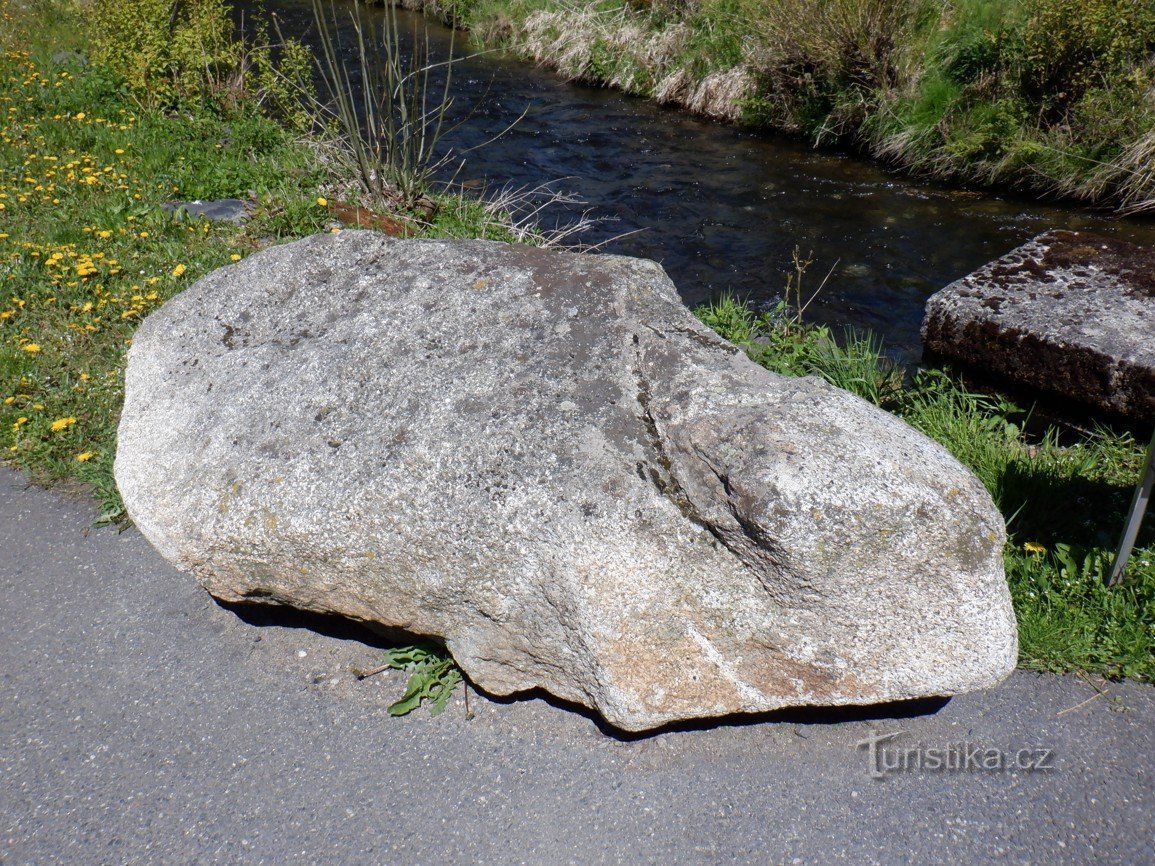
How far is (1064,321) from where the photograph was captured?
4.30 meters

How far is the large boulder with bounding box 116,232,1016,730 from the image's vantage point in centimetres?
265

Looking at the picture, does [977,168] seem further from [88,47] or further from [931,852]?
[88,47]

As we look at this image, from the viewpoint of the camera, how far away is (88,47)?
11117 millimetres

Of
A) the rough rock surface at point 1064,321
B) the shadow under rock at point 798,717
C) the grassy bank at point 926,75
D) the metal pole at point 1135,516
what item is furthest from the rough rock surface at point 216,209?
the grassy bank at point 926,75

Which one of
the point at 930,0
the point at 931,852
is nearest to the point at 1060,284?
the point at 931,852

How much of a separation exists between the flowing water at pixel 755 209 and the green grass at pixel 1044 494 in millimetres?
1602

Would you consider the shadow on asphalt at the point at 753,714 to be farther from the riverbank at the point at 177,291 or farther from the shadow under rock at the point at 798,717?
the riverbank at the point at 177,291

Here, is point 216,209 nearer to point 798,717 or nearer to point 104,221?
point 104,221

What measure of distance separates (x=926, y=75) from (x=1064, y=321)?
7.06m

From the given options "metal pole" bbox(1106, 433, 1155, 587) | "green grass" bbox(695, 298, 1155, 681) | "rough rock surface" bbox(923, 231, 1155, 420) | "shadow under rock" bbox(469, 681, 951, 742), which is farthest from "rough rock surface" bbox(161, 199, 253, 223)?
"metal pole" bbox(1106, 433, 1155, 587)

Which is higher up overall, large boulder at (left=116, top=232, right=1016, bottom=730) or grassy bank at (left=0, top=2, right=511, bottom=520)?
large boulder at (left=116, top=232, right=1016, bottom=730)

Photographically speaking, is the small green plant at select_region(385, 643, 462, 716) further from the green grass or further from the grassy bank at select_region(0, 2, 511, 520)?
the green grass

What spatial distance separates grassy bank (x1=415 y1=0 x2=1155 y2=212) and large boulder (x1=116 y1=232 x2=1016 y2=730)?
280 inches

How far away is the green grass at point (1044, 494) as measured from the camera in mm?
3197
